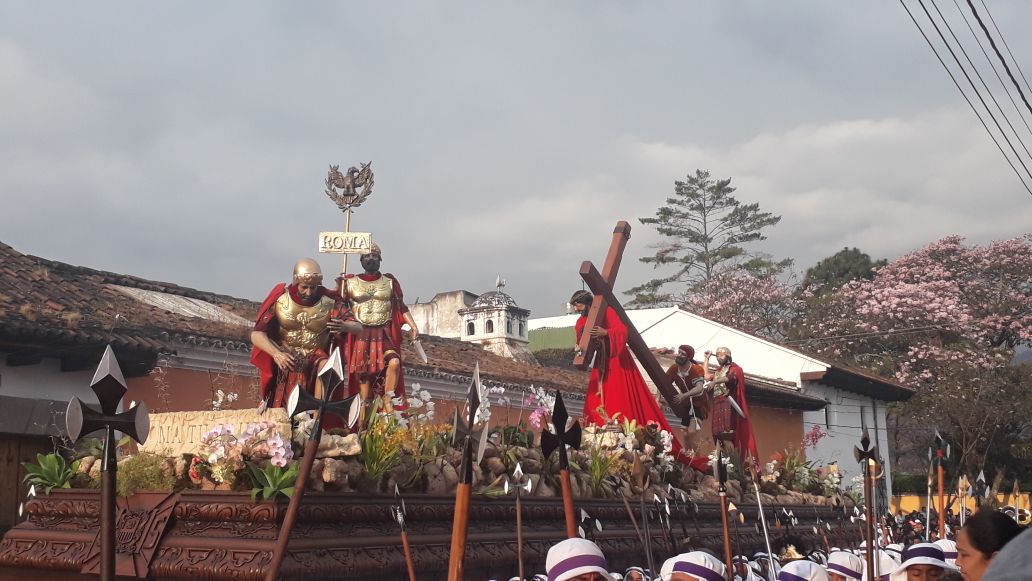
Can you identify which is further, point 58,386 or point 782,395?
point 782,395

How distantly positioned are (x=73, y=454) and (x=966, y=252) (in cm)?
3243

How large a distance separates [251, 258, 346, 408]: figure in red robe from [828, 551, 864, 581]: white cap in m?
3.80

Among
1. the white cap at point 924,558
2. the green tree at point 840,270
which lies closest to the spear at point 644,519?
the white cap at point 924,558

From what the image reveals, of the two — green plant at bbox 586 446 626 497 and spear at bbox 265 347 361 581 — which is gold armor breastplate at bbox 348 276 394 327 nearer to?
green plant at bbox 586 446 626 497

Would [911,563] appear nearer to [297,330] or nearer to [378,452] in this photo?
[378,452]

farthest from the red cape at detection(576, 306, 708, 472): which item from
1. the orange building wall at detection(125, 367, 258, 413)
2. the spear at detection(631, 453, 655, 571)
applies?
the orange building wall at detection(125, 367, 258, 413)

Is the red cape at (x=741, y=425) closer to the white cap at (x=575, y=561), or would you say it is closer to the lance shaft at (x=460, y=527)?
the white cap at (x=575, y=561)

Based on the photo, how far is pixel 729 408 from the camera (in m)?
11.0

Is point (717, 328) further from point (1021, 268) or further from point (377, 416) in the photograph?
point (377, 416)

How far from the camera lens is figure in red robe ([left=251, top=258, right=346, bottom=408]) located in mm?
7469

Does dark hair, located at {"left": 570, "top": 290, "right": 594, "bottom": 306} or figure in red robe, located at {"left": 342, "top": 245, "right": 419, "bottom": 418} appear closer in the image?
figure in red robe, located at {"left": 342, "top": 245, "right": 419, "bottom": 418}

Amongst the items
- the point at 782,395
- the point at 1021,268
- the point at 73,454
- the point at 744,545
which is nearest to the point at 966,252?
the point at 1021,268

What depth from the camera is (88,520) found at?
6.02m

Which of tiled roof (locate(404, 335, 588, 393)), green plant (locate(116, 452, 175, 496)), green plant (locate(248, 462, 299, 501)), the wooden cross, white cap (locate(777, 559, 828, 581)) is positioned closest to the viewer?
white cap (locate(777, 559, 828, 581))
